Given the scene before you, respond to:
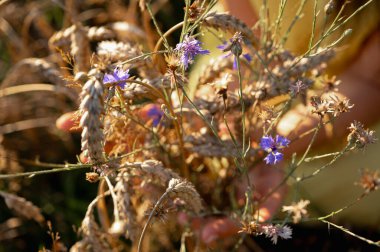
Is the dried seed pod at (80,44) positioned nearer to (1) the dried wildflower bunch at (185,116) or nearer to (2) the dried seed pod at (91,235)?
(1) the dried wildflower bunch at (185,116)

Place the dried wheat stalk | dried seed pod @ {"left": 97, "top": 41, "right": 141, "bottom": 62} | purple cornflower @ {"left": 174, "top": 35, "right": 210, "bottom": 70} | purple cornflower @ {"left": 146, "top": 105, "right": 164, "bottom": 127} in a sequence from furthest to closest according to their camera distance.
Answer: purple cornflower @ {"left": 146, "top": 105, "right": 164, "bottom": 127} → dried seed pod @ {"left": 97, "top": 41, "right": 141, "bottom": 62} → purple cornflower @ {"left": 174, "top": 35, "right": 210, "bottom": 70} → the dried wheat stalk

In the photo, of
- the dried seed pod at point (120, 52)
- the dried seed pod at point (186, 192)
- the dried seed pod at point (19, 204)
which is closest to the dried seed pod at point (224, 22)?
the dried seed pod at point (120, 52)

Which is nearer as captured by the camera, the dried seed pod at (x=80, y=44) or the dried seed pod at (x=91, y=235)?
the dried seed pod at (x=91, y=235)

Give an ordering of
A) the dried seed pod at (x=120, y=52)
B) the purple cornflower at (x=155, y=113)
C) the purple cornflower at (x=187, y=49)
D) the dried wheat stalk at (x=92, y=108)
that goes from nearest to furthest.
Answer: the dried wheat stalk at (x=92, y=108) < the purple cornflower at (x=187, y=49) < the dried seed pod at (x=120, y=52) < the purple cornflower at (x=155, y=113)

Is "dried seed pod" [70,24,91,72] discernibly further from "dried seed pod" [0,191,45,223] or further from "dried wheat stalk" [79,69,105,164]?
"dried wheat stalk" [79,69,105,164]

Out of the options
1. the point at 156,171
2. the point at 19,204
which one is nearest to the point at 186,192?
the point at 156,171

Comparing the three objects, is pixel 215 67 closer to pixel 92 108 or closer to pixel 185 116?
pixel 185 116

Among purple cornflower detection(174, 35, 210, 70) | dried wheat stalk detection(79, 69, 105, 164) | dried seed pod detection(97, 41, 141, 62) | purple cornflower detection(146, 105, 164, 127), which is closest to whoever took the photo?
dried wheat stalk detection(79, 69, 105, 164)

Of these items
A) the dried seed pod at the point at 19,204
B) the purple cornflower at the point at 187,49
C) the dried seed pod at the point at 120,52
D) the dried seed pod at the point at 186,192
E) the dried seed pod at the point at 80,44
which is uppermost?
the dried seed pod at the point at 80,44

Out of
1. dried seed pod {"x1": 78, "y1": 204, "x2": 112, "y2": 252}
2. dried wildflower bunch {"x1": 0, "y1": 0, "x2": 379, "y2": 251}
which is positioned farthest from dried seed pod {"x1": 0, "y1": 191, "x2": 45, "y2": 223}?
dried seed pod {"x1": 78, "y1": 204, "x2": 112, "y2": 252}
